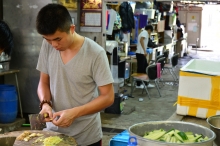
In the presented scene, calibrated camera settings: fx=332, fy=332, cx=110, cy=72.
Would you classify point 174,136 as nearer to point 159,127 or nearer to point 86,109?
point 159,127

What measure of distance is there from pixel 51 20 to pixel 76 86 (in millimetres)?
484

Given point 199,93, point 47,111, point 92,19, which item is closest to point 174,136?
point 47,111

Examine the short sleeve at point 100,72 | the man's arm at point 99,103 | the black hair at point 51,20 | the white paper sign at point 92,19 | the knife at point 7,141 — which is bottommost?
the knife at point 7,141

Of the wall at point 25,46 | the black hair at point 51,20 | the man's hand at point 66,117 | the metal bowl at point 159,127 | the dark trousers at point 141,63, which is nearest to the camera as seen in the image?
the metal bowl at point 159,127

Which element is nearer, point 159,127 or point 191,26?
point 159,127

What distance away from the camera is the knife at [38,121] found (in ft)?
7.33

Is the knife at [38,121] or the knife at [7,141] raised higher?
the knife at [38,121]

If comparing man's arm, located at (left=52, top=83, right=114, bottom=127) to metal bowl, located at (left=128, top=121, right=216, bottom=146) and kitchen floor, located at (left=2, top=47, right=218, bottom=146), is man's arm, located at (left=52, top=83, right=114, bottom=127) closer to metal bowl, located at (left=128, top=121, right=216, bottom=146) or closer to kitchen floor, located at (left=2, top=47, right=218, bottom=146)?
metal bowl, located at (left=128, top=121, right=216, bottom=146)

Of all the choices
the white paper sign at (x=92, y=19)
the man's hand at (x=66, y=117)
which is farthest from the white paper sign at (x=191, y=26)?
the man's hand at (x=66, y=117)

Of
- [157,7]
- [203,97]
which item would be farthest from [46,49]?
[157,7]

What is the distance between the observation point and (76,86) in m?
2.21

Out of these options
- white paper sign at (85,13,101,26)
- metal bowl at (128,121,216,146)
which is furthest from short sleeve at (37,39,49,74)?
white paper sign at (85,13,101,26)

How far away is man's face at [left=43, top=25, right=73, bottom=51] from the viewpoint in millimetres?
2031

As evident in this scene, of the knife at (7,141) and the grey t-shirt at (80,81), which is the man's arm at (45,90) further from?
the knife at (7,141)
